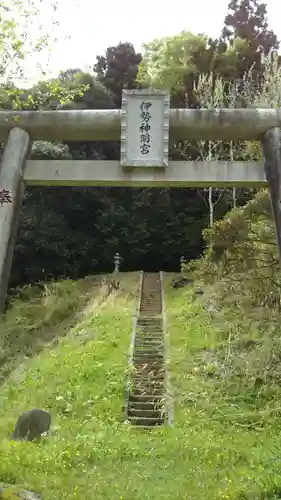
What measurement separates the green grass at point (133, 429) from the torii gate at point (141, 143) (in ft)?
9.07

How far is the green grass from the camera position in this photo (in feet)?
17.8

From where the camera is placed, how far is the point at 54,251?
983 inches

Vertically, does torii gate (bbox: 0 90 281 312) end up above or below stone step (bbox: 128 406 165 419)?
above

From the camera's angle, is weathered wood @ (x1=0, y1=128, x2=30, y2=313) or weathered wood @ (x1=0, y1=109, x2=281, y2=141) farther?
weathered wood @ (x1=0, y1=109, x2=281, y2=141)

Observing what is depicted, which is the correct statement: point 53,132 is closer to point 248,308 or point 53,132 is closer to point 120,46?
point 248,308

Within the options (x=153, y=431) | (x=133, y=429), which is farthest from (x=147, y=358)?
(x=153, y=431)

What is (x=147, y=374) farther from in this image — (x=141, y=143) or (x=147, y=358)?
(x=141, y=143)

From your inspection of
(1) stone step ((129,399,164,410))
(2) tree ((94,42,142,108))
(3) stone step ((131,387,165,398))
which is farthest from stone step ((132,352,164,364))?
(2) tree ((94,42,142,108))

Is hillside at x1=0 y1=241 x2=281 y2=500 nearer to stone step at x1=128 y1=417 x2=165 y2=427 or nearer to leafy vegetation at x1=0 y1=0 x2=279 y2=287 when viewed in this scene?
stone step at x1=128 y1=417 x2=165 y2=427

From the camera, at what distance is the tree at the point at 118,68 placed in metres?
29.8

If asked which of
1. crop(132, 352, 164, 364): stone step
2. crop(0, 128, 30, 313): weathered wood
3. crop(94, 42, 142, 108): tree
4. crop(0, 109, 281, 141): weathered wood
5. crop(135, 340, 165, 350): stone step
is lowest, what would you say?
crop(132, 352, 164, 364): stone step

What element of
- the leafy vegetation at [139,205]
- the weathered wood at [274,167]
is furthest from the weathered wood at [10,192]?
the leafy vegetation at [139,205]

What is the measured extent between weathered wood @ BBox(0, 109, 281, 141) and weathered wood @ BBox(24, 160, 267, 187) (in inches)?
18.8

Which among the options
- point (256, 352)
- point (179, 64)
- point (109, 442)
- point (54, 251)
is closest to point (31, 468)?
point (109, 442)
